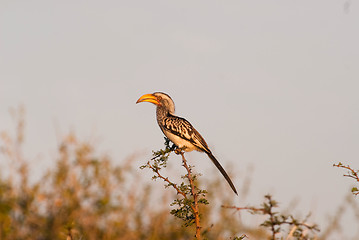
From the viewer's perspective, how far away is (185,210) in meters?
3.99

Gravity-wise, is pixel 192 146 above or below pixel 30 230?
below

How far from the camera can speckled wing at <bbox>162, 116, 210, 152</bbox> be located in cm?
773

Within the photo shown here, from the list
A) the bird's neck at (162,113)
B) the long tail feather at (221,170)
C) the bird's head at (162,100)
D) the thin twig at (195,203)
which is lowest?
the thin twig at (195,203)

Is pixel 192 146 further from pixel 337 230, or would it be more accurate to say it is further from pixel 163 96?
pixel 337 230

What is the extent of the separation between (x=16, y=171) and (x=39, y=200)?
2.70 feet

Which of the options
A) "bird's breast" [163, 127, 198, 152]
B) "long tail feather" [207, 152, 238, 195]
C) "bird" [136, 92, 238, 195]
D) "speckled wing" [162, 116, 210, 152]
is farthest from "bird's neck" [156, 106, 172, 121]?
"long tail feather" [207, 152, 238, 195]

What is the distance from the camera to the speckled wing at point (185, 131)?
7730mm

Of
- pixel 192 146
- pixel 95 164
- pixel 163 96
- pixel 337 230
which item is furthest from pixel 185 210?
pixel 95 164

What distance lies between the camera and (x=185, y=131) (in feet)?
25.5

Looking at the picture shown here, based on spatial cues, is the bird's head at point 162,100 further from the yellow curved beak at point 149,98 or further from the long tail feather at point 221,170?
the long tail feather at point 221,170

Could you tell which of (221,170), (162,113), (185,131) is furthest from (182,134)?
(162,113)

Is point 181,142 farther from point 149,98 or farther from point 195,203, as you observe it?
point 195,203

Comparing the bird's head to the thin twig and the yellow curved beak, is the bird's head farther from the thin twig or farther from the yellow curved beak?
the thin twig

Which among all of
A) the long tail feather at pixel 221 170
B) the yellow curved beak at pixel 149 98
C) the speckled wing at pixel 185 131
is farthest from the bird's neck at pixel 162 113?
the long tail feather at pixel 221 170
